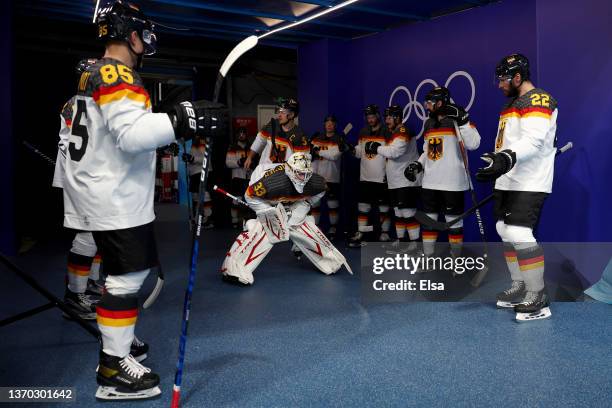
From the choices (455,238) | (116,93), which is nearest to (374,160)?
(455,238)

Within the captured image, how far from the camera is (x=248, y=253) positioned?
4156 millimetres

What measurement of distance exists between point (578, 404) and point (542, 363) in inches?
16.9

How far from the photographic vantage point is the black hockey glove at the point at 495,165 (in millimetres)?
2814

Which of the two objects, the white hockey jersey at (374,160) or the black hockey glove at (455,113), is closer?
the black hockey glove at (455,113)

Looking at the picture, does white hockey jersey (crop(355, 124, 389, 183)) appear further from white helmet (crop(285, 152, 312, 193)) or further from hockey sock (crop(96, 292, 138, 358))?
hockey sock (crop(96, 292, 138, 358))

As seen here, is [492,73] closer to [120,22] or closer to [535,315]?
[535,315]

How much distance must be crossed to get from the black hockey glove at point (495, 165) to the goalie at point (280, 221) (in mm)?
1564

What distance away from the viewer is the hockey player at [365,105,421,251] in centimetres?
515

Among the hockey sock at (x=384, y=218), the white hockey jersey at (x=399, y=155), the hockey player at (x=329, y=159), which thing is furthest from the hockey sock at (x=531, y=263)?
the hockey player at (x=329, y=159)

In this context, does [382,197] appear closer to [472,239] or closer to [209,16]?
[472,239]

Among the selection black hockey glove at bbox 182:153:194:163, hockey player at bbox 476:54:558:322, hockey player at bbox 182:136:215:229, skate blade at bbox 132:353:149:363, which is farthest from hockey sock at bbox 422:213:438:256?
hockey player at bbox 182:136:215:229

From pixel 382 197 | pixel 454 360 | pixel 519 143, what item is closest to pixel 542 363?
pixel 454 360

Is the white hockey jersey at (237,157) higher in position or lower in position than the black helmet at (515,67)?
lower

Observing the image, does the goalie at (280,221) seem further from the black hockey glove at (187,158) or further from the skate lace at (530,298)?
the black hockey glove at (187,158)
